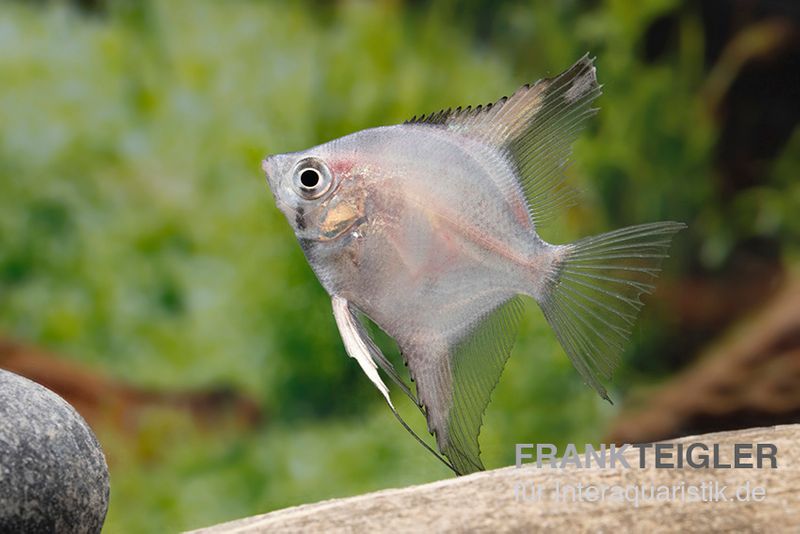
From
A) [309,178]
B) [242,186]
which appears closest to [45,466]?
[309,178]

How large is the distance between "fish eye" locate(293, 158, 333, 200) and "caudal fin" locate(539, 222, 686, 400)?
277 millimetres

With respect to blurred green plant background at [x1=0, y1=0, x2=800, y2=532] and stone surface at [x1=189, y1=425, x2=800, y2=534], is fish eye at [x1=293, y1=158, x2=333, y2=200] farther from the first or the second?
blurred green plant background at [x1=0, y1=0, x2=800, y2=532]

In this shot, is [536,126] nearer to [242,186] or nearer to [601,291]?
[601,291]

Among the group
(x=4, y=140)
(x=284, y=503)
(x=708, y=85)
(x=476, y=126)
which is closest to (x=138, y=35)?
(x=4, y=140)

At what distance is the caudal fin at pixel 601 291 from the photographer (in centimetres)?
101

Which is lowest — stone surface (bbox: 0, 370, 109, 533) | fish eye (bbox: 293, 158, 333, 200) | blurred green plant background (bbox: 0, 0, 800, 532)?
stone surface (bbox: 0, 370, 109, 533)

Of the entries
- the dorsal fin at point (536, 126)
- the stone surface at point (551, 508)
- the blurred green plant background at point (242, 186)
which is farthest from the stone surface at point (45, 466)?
the blurred green plant background at point (242, 186)

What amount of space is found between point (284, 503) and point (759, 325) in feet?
4.73

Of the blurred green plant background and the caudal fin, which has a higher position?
the blurred green plant background

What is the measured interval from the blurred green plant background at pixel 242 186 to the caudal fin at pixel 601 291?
1056mm

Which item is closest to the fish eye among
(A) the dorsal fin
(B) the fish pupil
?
(B) the fish pupil

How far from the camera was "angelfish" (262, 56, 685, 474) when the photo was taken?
38.9 inches

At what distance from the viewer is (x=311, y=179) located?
0.98m

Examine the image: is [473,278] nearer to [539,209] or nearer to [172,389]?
[539,209]
